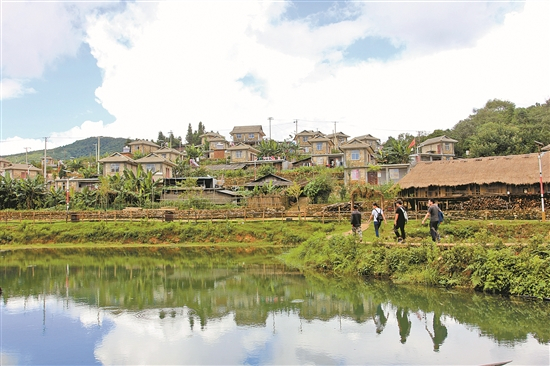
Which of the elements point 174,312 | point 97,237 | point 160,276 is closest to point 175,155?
point 97,237

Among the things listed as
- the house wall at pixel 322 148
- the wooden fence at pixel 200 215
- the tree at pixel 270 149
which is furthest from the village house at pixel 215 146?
the wooden fence at pixel 200 215

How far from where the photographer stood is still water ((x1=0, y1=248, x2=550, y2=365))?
10.1m

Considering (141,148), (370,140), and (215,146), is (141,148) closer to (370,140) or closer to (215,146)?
(215,146)

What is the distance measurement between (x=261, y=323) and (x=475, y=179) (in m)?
24.2

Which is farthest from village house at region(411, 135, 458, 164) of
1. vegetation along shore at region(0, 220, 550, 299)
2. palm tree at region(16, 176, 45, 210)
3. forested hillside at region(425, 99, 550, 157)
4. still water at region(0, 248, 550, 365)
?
palm tree at region(16, 176, 45, 210)

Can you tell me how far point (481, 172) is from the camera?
31.4 metres

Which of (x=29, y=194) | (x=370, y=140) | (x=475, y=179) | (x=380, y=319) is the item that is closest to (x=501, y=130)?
(x=370, y=140)

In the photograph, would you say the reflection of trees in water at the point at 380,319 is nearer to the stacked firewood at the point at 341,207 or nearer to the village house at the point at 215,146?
the stacked firewood at the point at 341,207

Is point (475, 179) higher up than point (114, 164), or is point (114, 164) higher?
point (114, 164)

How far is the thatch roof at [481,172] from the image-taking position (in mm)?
29250

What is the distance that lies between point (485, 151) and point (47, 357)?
54.1 meters

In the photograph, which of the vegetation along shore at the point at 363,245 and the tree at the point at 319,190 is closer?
the vegetation along shore at the point at 363,245

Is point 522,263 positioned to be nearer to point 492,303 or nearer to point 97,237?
point 492,303

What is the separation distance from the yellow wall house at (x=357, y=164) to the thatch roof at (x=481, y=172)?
1420 cm
